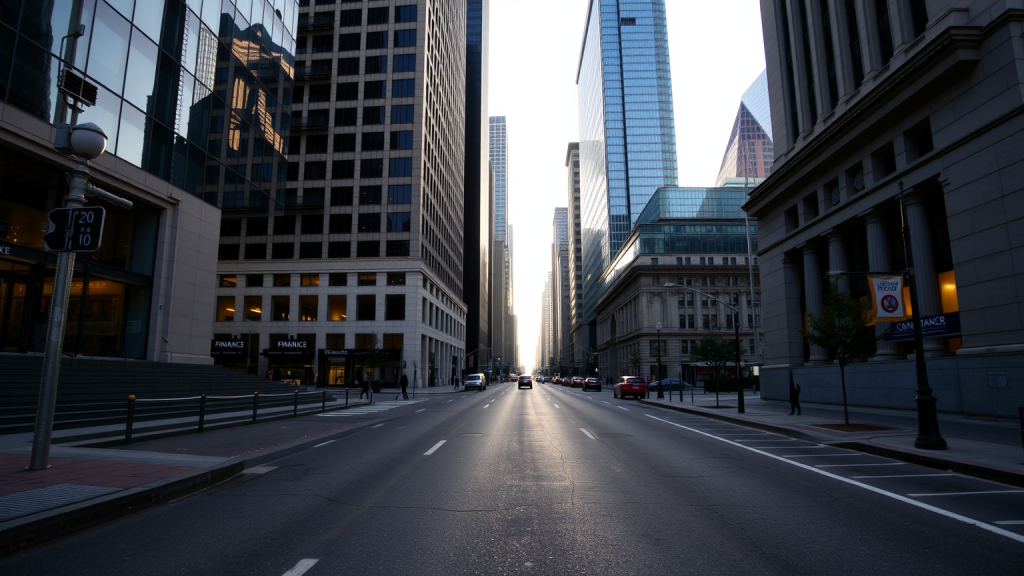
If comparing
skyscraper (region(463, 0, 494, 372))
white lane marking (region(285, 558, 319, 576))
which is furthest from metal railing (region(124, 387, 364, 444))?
skyscraper (region(463, 0, 494, 372))

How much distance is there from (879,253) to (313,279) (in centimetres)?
5128

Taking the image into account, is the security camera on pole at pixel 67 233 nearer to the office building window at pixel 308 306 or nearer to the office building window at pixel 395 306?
the office building window at pixel 395 306

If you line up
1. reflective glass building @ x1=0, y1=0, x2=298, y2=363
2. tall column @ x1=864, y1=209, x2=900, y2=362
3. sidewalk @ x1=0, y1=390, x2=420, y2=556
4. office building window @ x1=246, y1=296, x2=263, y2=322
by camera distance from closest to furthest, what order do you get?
sidewalk @ x1=0, y1=390, x2=420, y2=556, reflective glass building @ x1=0, y1=0, x2=298, y2=363, tall column @ x1=864, y1=209, x2=900, y2=362, office building window @ x1=246, y1=296, x2=263, y2=322

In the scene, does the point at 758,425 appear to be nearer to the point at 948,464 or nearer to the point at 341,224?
the point at 948,464

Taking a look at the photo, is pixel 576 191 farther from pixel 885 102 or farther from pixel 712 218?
pixel 885 102

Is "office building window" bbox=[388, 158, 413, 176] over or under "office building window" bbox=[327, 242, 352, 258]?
over

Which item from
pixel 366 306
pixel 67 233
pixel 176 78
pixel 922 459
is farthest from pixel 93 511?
pixel 366 306

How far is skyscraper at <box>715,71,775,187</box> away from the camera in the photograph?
492ft

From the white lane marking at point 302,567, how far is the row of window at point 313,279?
53.0 m

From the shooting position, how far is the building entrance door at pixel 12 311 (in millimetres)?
18672

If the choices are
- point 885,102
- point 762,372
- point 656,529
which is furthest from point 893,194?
point 656,529

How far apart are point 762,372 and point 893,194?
48.2 feet

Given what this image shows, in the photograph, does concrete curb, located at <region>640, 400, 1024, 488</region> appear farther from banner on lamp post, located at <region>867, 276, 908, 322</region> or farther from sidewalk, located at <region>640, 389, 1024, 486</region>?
banner on lamp post, located at <region>867, 276, 908, 322</region>

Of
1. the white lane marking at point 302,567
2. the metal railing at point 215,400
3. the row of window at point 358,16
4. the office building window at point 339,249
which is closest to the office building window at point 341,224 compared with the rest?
the office building window at point 339,249
